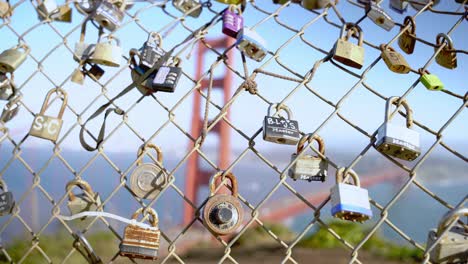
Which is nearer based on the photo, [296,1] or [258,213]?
[258,213]

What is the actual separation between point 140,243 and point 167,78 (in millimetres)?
405

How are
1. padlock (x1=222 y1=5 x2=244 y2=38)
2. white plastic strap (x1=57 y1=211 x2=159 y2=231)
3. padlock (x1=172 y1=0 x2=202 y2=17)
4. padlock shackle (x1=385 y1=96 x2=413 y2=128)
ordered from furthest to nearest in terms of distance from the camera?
1. padlock (x1=172 y1=0 x2=202 y2=17)
2. padlock (x1=222 y1=5 x2=244 y2=38)
3. white plastic strap (x1=57 y1=211 x2=159 y2=231)
4. padlock shackle (x1=385 y1=96 x2=413 y2=128)

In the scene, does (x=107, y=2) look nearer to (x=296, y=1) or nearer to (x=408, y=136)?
(x=296, y=1)

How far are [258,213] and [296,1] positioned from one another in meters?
0.58

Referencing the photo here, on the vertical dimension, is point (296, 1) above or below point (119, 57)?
above

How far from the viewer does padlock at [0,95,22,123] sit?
5.37 ft

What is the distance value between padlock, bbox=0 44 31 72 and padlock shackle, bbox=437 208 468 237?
126cm

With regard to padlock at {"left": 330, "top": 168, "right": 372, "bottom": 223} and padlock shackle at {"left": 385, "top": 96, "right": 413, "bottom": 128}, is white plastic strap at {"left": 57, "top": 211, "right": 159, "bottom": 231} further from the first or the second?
padlock shackle at {"left": 385, "top": 96, "right": 413, "bottom": 128}

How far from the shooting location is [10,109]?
5.38ft

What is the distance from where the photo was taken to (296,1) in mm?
1381

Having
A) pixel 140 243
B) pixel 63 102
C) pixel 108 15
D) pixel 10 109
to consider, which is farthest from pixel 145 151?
pixel 10 109

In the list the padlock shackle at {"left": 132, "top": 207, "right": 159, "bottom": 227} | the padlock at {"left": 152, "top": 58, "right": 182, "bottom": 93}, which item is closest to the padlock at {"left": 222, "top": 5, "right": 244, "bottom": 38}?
the padlock at {"left": 152, "top": 58, "right": 182, "bottom": 93}

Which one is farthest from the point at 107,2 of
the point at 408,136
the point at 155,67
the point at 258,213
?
the point at 408,136

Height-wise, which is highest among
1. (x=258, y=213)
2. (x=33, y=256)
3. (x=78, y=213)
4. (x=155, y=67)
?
(x=155, y=67)
